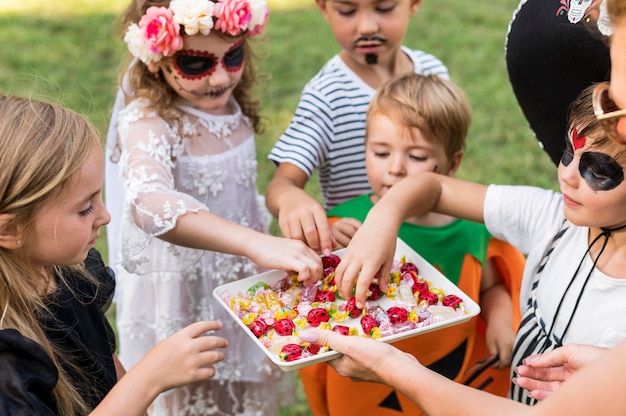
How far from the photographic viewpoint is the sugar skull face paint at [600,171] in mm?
1781

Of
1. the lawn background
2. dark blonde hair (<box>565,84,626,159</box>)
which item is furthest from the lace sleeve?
the lawn background

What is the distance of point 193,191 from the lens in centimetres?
265

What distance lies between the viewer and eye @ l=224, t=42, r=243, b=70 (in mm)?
2582

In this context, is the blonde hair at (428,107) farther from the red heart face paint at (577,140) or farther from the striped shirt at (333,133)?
the red heart face paint at (577,140)

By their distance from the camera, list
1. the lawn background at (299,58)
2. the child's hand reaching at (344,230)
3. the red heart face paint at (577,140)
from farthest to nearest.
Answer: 1. the lawn background at (299,58)
2. the child's hand reaching at (344,230)
3. the red heart face paint at (577,140)

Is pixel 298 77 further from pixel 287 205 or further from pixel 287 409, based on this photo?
pixel 287 205

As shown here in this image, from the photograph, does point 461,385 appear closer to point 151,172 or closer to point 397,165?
point 397,165

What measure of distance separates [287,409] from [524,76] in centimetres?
181

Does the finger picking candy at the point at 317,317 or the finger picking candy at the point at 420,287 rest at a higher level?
the finger picking candy at the point at 420,287

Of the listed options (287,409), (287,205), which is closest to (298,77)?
(287,409)

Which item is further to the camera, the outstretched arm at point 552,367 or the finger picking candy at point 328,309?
the finger picking candy at point 328,309

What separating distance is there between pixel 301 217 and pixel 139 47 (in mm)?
772

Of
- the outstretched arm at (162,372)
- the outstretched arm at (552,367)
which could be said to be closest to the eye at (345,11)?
the outstretched arm at (162,372)

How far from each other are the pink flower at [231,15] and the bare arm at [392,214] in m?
0.74
